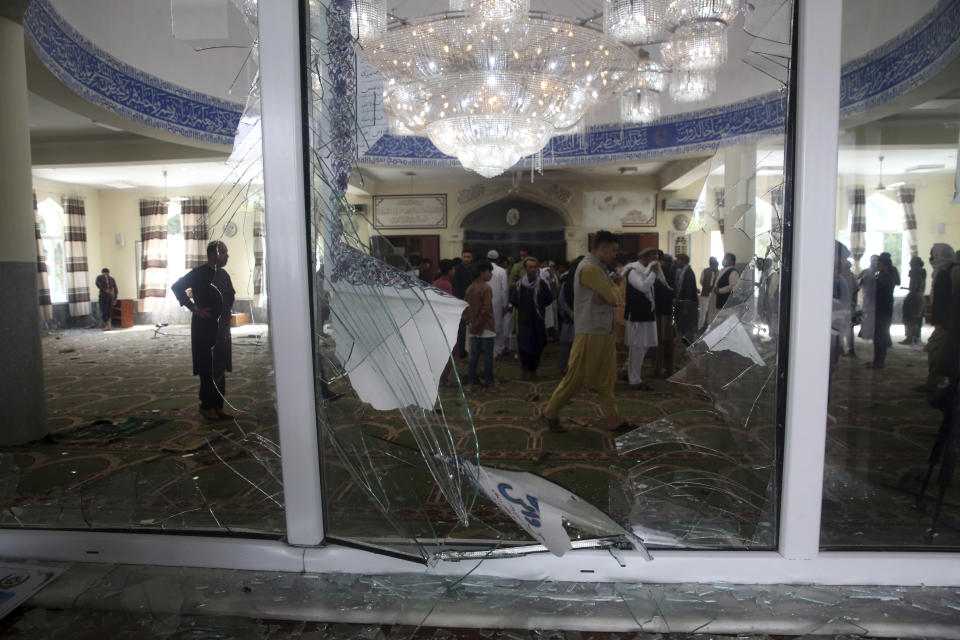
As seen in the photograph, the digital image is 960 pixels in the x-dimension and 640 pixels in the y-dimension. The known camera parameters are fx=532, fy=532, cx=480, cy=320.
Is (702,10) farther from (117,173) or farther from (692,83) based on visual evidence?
(117,173)

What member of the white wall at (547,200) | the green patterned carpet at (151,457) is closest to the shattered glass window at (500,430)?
the green patterned carpet at (151,457)

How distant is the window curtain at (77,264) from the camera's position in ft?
14.0

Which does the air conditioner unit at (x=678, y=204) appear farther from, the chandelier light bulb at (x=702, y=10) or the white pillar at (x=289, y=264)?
the white pillar at (x=289, y=264)

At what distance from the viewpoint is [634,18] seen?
346 cm

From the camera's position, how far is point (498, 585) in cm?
133

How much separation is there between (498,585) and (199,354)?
1467 millimetres

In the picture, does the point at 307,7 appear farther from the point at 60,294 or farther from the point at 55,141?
the point at 55,141

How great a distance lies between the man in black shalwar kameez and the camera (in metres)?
1.57

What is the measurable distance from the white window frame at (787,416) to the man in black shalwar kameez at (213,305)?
1.31 feet

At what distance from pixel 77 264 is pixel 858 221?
16.7 feet

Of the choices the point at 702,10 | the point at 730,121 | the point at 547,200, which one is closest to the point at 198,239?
the point at 702,10

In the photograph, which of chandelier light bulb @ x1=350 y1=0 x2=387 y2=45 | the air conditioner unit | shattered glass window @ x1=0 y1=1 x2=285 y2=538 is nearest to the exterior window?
shattered glass window @ x1=0 y1=1 x2=285 y2=538

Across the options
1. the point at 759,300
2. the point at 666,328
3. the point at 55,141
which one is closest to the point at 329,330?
the point at 759,300

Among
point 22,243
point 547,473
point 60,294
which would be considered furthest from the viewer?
point 60,294
